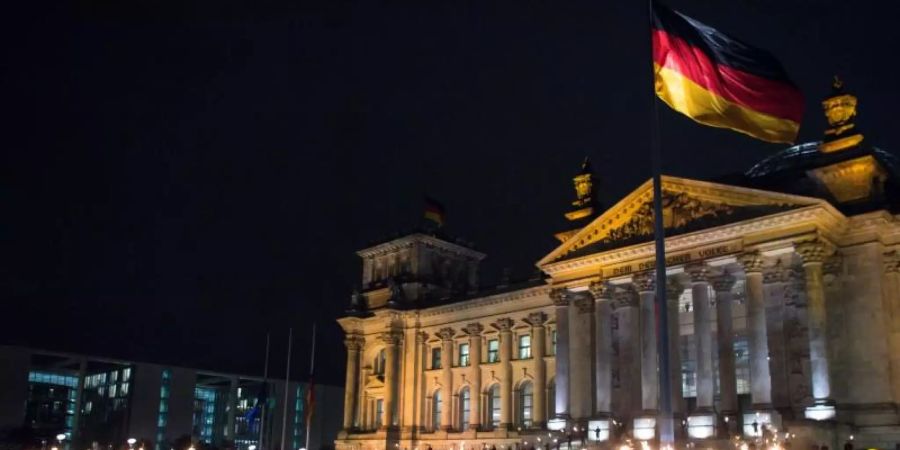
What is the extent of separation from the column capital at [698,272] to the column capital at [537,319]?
17.7 metres

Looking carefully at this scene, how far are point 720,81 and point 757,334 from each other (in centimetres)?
2076

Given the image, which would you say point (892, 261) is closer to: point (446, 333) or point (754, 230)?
point (754, 230)

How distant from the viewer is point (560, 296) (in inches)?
2085

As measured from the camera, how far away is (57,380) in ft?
438

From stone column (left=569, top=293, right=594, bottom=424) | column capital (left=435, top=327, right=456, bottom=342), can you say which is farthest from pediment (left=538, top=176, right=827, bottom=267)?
column capital (left=435, top=327, right=456, bottom=342)

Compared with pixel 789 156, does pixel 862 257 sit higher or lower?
lower

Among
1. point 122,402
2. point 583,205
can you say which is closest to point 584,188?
point 583,205

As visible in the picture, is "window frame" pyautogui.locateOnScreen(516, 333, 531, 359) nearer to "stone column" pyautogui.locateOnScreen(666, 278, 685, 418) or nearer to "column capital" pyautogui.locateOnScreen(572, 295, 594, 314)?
"column capital" pyautogui.locateOnScreen(572, 295, 594, 314)

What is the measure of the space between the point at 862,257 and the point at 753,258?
17.8 feet

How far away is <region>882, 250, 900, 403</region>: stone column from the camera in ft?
135

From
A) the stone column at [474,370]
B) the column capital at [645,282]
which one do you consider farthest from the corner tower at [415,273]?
the column capital at [645,282]

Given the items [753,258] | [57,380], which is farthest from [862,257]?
[57,380]

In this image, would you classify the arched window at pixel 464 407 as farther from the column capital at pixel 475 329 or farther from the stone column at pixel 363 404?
the stone column at pixel 363 404

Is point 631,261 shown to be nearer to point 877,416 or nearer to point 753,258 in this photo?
point 753,258
